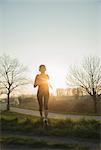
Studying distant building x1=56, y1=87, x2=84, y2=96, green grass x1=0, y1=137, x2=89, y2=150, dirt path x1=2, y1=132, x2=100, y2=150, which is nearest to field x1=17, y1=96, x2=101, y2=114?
distant building x1=56, y1=87, x2=84, y2=96

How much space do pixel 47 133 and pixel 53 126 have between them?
0.44 feet

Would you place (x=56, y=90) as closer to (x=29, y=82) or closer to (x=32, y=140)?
(x=29, y=82)

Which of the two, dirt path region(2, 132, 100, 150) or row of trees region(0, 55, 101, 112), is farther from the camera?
row of trees region(0, 55, 101, 112)

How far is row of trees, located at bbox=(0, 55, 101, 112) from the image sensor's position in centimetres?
293

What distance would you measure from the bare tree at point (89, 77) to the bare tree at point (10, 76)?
0.56m

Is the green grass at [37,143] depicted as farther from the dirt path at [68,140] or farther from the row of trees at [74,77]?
the row of trees at [74,77]

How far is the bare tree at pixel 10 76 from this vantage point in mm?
2984

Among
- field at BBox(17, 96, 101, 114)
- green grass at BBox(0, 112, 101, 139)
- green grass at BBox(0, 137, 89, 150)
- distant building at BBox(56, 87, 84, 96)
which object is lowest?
green grass at BBox(0, 137, 89, 150)

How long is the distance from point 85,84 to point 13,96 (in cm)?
89

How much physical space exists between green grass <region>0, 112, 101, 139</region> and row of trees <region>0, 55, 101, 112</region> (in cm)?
23

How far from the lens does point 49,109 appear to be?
2.79 meters

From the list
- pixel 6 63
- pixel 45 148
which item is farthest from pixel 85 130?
pixel 6 63

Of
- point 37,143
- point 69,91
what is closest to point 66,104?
point 69,91

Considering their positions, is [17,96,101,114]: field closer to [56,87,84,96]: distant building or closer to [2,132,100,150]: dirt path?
[56,87,84,96]: distant building
